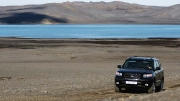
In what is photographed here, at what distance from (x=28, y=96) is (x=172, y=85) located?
827 cm

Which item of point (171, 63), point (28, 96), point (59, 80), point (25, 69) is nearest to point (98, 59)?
point (171, 63)

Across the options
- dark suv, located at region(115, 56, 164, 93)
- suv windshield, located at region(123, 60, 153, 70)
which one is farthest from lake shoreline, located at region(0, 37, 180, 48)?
dark suv, located at region(115, 56, 164, 93)

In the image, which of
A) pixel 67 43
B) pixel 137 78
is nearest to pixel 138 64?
pixel 137 78

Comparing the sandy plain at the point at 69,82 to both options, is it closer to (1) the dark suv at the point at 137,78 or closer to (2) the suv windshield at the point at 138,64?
(1) the dark suv at the point at 137,78

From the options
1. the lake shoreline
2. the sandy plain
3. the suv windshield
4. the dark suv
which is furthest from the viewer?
the lake shoreline

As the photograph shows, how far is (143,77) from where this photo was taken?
68.2 feet

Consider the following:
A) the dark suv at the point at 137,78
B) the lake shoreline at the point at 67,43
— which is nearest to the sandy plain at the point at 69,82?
the dark suv at the point at 137,78

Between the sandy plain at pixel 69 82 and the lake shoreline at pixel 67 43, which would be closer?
the sandy plain at pixel 69 82

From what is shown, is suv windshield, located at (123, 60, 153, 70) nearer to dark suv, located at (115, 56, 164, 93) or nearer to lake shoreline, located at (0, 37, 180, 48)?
dark suv, located at (115, 56, 164, 93)

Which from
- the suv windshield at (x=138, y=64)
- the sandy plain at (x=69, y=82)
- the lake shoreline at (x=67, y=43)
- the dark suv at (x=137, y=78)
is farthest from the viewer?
the lake shoreline at (x=67, y=43)

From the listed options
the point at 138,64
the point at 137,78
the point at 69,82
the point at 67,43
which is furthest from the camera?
the point at 67,43

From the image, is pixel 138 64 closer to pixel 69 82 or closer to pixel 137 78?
pixel 137 78

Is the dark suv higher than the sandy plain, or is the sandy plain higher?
the dark suv

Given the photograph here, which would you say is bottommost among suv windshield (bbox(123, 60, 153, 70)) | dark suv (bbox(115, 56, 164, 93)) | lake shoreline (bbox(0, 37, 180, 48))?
lake shoreline (bbox(0, 37, 180, 48))
